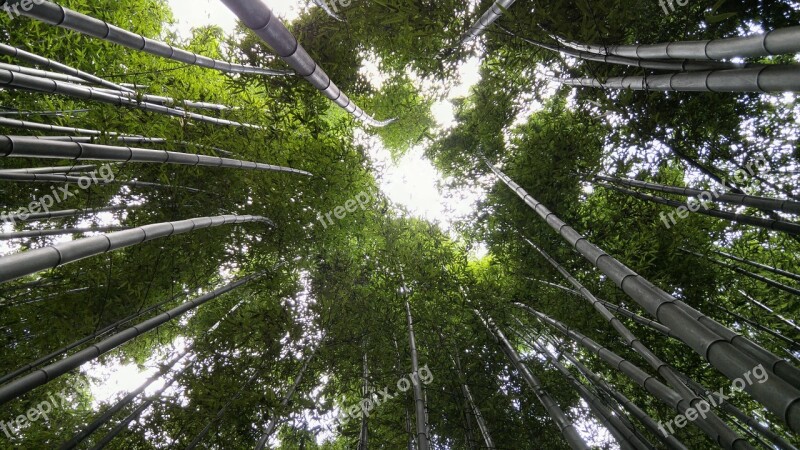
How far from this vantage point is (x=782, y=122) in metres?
4.09

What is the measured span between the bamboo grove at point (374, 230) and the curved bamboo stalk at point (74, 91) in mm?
21

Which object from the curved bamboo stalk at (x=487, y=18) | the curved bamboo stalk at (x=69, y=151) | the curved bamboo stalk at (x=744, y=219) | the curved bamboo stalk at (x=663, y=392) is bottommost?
the curved bamboo stalk at (x=663, y=392)

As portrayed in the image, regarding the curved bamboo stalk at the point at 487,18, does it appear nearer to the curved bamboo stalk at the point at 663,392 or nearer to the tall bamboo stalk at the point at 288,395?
the curved bamboo stalk at the point at 663,392

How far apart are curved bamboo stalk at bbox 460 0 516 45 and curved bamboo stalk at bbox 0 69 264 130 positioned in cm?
278

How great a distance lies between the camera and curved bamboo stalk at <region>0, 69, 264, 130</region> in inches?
87.4

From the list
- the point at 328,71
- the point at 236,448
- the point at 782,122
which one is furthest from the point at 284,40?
the point at 782,122

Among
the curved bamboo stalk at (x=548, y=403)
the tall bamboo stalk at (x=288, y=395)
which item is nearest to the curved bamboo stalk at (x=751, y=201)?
the curved bamboo stalk at (x=548, y=403)

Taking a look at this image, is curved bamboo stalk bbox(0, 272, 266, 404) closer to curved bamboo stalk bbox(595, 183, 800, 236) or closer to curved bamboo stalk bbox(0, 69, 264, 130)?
curved bamboo stalk bbox(0, 69, 264, 130)

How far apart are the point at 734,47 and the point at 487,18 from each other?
5.92 ft

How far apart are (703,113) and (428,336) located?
4.31m

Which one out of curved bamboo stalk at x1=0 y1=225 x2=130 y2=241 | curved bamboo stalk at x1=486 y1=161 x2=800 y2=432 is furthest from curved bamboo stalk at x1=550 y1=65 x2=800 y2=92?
curved bamboo stalk at x1=0 y1=225 x2=130 y2=241

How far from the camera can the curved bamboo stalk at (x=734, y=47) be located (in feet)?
4.65

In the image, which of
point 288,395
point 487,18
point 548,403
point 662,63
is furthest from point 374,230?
point 662,63

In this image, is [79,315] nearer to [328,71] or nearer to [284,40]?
[328,71]
